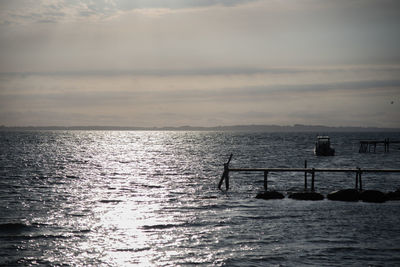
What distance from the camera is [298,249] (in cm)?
1820

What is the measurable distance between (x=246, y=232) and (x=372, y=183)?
26501mm

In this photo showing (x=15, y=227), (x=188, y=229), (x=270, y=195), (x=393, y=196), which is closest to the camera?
(x=188, y=229)

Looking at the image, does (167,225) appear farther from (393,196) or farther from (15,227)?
(393,196)

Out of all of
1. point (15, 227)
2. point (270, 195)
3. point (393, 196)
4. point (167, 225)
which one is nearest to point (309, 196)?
point (270, 195)

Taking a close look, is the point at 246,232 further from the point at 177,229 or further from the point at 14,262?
the point at 14,262

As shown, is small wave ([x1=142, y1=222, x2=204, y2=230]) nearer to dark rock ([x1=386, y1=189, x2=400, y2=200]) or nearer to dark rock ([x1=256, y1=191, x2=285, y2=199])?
dark rock ([x1=256, y1=191, x2=285, y2=199])

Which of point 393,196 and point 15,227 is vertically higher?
point 393,196

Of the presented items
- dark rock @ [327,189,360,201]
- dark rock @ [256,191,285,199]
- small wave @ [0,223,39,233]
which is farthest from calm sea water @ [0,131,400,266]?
dark rock @ [327,189,360,201]

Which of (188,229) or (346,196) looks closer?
(188,229)

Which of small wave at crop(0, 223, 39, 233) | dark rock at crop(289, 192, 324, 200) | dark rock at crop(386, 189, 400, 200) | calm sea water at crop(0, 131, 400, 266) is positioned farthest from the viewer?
dark rock at crop(386, 189, 400, 200)

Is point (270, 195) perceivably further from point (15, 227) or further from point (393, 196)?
point (15, 227)

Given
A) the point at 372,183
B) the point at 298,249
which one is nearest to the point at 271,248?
the point at 298,249

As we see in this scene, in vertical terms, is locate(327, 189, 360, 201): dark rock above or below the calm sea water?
above

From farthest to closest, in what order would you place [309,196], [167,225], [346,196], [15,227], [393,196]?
[393,196] → [309,196] → [346,196] → [167,225] → [15,227]
